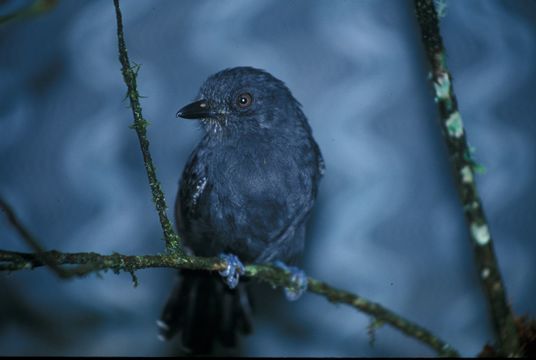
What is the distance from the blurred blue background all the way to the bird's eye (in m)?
0.65

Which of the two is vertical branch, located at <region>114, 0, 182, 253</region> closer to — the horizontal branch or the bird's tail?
the horizontal branch

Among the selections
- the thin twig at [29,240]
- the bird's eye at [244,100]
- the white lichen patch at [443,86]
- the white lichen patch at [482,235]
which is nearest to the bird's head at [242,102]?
the bird's eye at [244,100]

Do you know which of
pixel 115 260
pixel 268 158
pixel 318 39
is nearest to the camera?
pixel 115 260

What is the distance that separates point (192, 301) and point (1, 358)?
1317 millimetres

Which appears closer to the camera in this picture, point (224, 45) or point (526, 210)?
point (526, 210)

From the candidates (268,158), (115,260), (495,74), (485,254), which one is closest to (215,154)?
(268,158)

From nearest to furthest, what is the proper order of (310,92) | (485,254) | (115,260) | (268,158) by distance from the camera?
(115,260)
(485,254)
(268,158)
(310,92)

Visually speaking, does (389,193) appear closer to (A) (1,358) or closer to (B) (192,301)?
(B) (192,301)

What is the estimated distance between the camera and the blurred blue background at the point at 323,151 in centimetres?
349

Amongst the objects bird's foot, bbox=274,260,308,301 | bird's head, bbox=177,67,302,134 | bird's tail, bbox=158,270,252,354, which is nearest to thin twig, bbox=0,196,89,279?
bird's foot, bbox=274,260,308,301

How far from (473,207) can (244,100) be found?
1.66m

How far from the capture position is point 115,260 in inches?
78.0

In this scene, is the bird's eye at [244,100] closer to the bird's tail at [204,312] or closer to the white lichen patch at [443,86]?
the bird's tail at [204,312]

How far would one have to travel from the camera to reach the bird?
3.19m
